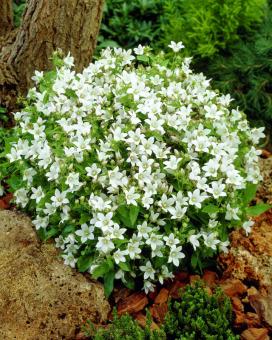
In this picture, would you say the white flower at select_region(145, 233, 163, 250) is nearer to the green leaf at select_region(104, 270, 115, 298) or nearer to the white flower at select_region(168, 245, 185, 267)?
the white flower at select_region(168, 245, 185, 267)

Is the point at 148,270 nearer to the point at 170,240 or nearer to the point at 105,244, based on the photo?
the point at 170,240

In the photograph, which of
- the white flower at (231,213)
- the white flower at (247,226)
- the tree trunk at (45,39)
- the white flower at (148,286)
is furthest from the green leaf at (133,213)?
the tree trunk at (45,39)

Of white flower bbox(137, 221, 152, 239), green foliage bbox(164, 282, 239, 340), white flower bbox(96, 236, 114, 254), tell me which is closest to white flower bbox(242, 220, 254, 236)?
green foliage bbox(164, 282, 239, 340)

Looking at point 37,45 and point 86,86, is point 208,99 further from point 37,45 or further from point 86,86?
point 37,45

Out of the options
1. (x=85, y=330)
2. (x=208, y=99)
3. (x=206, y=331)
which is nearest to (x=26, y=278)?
(x=85, y=330)

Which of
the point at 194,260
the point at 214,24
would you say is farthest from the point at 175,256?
the point at 214,24

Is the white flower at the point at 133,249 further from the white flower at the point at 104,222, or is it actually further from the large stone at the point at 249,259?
the large stone at the point at 249,259
